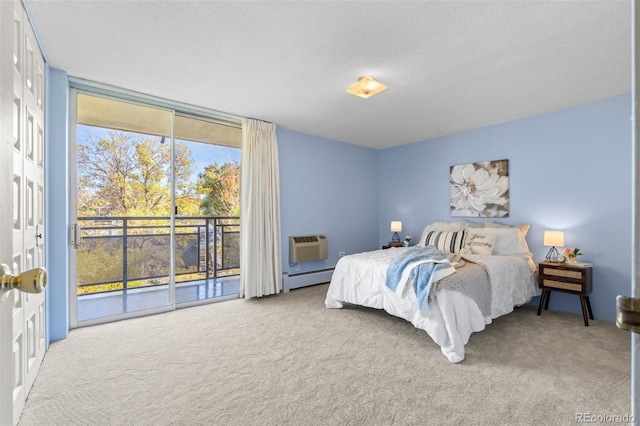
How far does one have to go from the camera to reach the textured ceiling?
78.0 inches

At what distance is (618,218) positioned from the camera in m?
3.29

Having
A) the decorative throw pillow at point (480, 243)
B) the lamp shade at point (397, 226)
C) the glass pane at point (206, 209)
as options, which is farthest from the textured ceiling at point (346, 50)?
the lamp shade at point (397, 226)

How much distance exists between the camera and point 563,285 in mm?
3268

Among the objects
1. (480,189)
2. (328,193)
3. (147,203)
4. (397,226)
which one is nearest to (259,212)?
(328,193)

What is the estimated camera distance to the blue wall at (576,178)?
3283mm

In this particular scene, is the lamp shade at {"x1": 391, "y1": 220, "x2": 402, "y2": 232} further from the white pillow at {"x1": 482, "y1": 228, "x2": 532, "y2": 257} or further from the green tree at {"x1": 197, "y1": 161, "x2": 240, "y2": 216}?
the green tree at {"x1": 197, "y1": 161, "x2": 240, "y2": 216}

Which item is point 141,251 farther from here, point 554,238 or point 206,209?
point 554,238

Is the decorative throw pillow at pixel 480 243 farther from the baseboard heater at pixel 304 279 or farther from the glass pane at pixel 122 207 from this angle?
the glass pane at pixel 122 207

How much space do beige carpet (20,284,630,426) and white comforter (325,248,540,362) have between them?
0.18 m

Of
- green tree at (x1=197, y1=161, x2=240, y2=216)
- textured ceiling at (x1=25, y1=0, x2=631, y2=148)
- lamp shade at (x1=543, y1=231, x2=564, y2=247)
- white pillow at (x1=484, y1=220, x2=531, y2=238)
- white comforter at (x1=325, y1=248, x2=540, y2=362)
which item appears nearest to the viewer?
textured ceiling at (x1=25, y1=0, x2=631, y2=148)

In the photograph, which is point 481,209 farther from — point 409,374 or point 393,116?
point 409,374

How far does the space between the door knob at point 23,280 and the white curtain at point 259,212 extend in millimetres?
3447

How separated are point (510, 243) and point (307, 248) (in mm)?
2734
